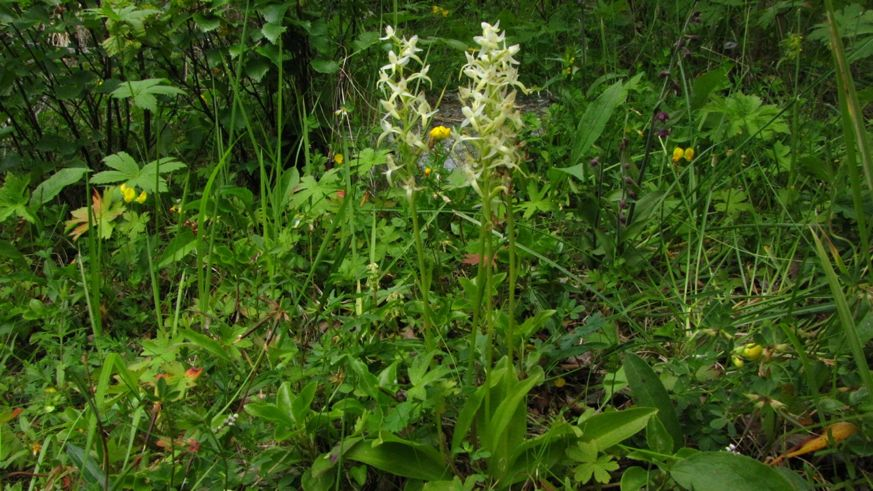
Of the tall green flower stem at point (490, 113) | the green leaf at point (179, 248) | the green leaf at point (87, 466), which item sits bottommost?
the green leaf at point (87, 466)

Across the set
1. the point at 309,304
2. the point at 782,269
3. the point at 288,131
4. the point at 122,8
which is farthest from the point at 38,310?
the point at 782,269

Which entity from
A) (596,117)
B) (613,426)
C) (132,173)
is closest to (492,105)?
(613,426)

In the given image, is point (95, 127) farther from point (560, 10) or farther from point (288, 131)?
point (560, 10)

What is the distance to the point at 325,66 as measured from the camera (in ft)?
8.79

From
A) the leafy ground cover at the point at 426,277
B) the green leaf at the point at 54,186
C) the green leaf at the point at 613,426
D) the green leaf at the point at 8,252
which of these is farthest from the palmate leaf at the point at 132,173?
the green leaf at the point at 613,426

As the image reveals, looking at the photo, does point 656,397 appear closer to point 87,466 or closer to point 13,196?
point 87,466

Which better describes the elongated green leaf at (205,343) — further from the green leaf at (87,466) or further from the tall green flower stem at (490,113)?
the tall green flower stem at (490,113)

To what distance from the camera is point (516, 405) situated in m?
1.27

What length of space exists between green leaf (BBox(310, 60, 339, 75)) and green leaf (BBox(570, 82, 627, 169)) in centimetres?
104

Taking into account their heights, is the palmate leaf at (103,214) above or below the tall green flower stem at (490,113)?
below

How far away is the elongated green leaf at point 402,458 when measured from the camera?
1.37 m

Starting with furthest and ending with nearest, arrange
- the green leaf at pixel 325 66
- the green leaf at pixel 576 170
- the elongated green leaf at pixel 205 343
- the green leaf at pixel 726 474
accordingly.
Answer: the green leaf at pixel 325 66
the green leaf at pixel 576 170
the elongated green leaf at pixel 205 343
the green leaf at pixel 726 474

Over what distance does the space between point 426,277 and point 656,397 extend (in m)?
0.55

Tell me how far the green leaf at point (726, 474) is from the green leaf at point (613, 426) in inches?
4.0
